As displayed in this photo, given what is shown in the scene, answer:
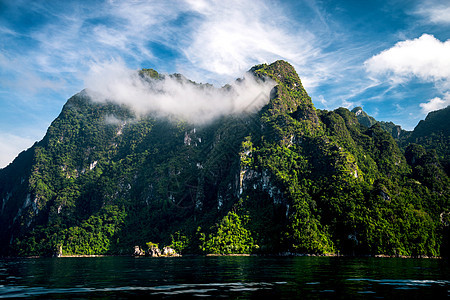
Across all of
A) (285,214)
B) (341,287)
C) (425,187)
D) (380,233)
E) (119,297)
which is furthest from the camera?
(425,187)

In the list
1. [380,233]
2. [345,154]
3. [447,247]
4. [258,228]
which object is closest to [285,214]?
[258,228]

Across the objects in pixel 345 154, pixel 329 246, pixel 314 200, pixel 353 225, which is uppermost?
pixel 345 154

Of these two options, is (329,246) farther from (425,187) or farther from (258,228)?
(425,187)

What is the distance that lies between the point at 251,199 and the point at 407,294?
167m

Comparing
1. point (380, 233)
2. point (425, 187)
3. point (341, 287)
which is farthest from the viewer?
point (425, 187)

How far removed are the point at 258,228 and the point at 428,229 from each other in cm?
8352

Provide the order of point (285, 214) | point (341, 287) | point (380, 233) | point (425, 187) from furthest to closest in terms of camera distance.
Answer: point (425, 187), point (285, 214), point (380, 233), point (341, 287)

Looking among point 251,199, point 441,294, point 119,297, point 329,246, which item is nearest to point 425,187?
point 329,246

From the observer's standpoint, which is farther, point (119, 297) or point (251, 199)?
Result: point (251, 199)

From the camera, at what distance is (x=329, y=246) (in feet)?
490

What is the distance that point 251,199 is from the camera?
19388cm

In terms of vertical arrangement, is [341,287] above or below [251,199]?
below

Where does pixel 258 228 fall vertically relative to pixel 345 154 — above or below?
below

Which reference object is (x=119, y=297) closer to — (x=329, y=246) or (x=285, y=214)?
(x=329, y=246)
